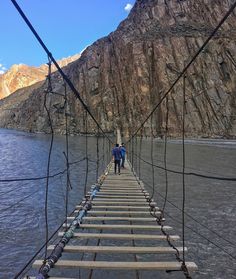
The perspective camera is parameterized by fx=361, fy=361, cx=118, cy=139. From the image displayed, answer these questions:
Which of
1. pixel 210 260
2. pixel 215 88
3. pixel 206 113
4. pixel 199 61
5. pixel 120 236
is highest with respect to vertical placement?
pixel 199 61

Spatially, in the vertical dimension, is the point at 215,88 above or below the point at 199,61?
below

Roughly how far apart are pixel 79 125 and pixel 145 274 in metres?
78.6

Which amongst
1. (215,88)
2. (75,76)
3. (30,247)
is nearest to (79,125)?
(75,76)

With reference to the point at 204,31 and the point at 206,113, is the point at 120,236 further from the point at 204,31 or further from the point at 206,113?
the point at 204,31

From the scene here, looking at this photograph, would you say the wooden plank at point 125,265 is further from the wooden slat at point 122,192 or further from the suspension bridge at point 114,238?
the wooden slat at point 122,192

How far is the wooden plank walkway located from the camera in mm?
5453

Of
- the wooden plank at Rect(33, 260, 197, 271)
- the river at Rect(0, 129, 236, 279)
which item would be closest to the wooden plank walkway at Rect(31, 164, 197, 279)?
the wooden plank at Rect(33, 260, 197, 271)

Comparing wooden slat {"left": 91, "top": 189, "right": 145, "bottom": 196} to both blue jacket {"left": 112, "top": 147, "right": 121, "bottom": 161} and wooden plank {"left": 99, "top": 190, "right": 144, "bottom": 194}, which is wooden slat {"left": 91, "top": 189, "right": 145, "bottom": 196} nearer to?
wooden plank {"left": 99, "top": 190, "right": 144, "bottom": 194}

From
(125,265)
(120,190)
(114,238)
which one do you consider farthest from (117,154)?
(125,265)

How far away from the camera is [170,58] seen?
81.4 m

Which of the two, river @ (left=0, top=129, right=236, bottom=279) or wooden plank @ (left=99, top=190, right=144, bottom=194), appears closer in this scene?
river @ (left=0, top=129, right=236, bottom=279)

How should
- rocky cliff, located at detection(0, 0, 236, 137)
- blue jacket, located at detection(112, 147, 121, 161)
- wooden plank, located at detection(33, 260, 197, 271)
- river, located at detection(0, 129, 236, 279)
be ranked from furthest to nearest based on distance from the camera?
rocky cliff, located at detection(0, 0, 236, 137), blue jacket, located at detection(112, 147, 121, 161), river, located at detection(0, 129, 236, 279), wooden plank, located at detection(33, 260, 197, 271)

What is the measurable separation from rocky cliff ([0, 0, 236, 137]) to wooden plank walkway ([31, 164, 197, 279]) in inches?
2320

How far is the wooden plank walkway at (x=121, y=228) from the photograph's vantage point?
5453mm
